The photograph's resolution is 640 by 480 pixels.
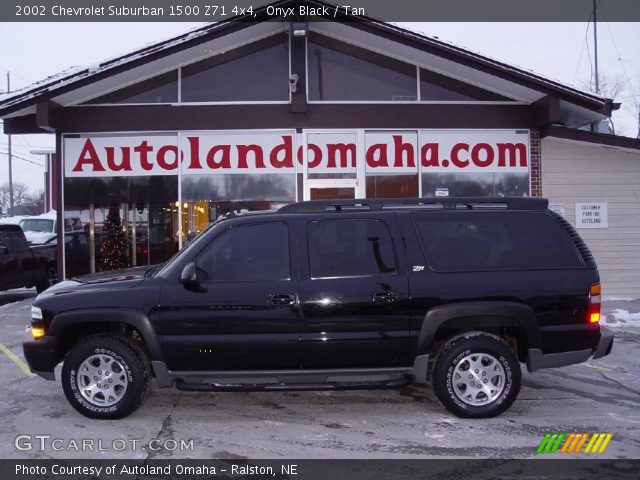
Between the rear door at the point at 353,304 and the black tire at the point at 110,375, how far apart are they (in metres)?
1.49

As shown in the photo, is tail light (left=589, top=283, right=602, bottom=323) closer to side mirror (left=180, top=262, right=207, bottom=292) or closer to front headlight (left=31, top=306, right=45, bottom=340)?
side mirror (left=180, top=262, right=207, bottom=292)

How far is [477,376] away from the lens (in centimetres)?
579

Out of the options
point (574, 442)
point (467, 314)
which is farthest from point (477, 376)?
point (574, 442)

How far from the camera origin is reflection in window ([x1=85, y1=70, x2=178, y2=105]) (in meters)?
12.4

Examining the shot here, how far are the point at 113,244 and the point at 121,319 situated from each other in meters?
7.65

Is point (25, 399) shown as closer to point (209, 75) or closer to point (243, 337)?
point (243, 337)

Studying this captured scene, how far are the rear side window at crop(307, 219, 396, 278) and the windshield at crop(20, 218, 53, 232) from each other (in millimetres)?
18340

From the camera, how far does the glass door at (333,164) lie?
1237cm

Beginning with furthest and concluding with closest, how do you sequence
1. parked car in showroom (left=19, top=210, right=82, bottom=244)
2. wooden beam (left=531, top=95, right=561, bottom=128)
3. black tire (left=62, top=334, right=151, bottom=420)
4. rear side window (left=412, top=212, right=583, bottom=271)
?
parked car in showroom (left=19, top=210, right=82, bottom=244)
wooden beam (left=531, top=95, right=561, bottom=128)
rear side window (left=412, top=212, right=583, bottom=271)
black tire (left=62, top=334, right=151, bottom=420)

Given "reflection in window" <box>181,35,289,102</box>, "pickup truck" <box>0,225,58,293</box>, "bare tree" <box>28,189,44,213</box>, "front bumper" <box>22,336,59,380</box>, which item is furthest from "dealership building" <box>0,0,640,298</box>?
"bare tree" <box>28,189,44,213</box>

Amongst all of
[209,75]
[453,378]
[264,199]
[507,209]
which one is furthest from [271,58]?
[453,378]

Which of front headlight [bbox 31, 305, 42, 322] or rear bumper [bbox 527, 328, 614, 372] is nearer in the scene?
rear bumper [bbox 527, 328, 614, 372]

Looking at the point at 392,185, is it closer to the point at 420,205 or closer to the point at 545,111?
the point at 545,111

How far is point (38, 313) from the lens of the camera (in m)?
5.94
